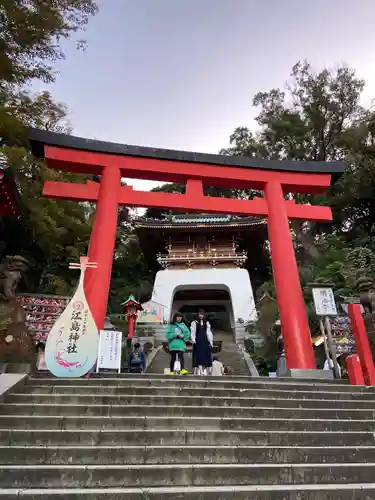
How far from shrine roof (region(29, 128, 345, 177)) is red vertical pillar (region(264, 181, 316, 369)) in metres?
0.58

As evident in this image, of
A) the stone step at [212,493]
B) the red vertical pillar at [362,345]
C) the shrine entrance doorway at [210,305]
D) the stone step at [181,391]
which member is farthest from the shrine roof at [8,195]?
the shrine entrance doorway at [210,305]

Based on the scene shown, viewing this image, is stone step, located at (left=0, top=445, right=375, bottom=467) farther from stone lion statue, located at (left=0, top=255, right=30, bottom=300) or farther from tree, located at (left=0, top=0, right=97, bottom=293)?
tree, located at (left=0, top=0, right=97, bottom=293)

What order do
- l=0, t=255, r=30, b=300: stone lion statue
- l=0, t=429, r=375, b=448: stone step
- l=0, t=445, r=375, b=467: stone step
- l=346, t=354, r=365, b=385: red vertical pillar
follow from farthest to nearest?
l=0, t=255, r=30, b=300: stone lion statue
l=346, t=354, r=365, b=385: red vertical pillar
l=0, t=429, r=375, b=448: stone step
l=0, t=445, r=375, b=467: stone step

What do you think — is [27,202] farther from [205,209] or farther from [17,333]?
[17,333]

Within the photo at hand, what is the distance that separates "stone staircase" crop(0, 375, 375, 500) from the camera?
2445 millimetres

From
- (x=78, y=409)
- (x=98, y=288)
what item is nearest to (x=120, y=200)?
(x=98, y=288)

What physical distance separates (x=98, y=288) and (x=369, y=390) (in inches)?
185

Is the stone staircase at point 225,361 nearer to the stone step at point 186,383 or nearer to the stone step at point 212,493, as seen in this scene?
the stone step at point 186,383

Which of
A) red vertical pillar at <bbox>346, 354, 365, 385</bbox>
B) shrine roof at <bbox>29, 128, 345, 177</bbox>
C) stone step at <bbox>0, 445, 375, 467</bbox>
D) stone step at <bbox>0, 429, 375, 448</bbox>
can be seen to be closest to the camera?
stone step at <bbox>0, 445, 375, 467</bbox>

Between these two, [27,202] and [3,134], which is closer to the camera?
[3,134]

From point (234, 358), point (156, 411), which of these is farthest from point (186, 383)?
point (234, 358)

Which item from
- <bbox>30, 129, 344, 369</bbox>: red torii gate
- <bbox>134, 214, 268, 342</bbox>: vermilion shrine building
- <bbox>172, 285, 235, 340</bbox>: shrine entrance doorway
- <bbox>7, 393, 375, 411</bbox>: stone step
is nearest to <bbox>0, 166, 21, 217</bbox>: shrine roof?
<bbox>30, 129, 344, 369</bbox>: red torii gate

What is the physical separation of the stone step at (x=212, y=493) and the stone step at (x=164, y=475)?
0.40 ft

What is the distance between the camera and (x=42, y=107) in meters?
12.1
